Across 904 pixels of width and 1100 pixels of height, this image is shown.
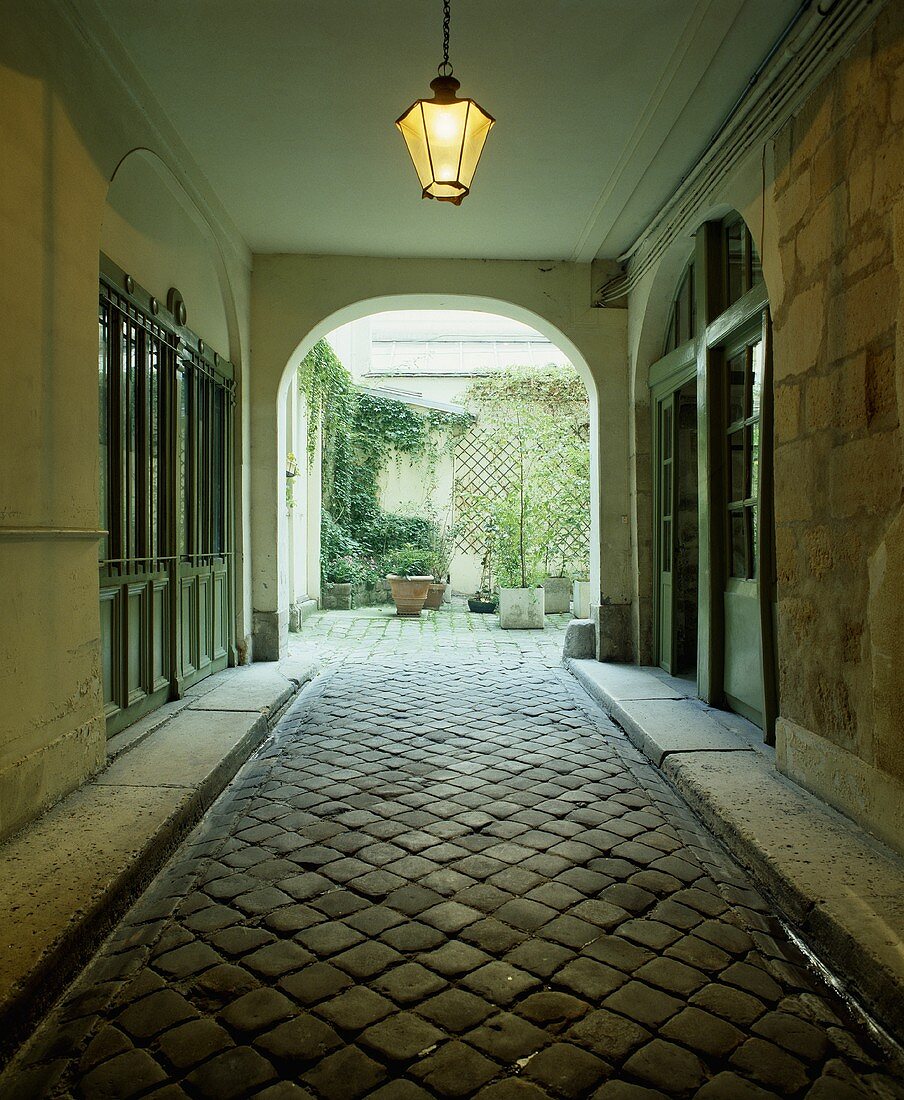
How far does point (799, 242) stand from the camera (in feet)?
12.2

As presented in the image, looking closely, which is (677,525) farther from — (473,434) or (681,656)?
(473,434)

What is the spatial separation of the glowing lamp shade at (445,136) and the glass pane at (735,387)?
2213 mm

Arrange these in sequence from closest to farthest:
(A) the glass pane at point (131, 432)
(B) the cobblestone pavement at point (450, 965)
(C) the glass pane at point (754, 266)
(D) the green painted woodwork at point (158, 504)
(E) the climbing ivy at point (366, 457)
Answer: (B) the cobblestone pavement at point (450, 965)
(D) the green painted woodwork at point (158, 504)
(A) the glass pane at point (131, 432)
(C) the glass pane at point (754, 266)
(E) the climbing ivy at point (366, 457)

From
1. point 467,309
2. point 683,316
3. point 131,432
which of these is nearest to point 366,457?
point 467,309

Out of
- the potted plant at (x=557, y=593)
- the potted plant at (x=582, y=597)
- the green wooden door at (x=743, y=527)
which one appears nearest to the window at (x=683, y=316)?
the green wooden door at (x=743, y=527)

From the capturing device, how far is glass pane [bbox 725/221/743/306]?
5.21 meters

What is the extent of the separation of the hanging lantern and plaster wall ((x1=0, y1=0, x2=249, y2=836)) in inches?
58.3

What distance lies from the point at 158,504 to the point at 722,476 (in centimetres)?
371

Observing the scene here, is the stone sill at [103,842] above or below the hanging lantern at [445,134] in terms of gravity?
below

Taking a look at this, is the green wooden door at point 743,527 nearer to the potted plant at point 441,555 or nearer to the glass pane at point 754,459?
the glass pane at point 754,459

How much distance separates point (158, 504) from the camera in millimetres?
5215

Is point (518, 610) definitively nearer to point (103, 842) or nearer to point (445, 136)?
point (445, 136)

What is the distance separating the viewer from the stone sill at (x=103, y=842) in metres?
2.18

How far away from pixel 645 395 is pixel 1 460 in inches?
213
